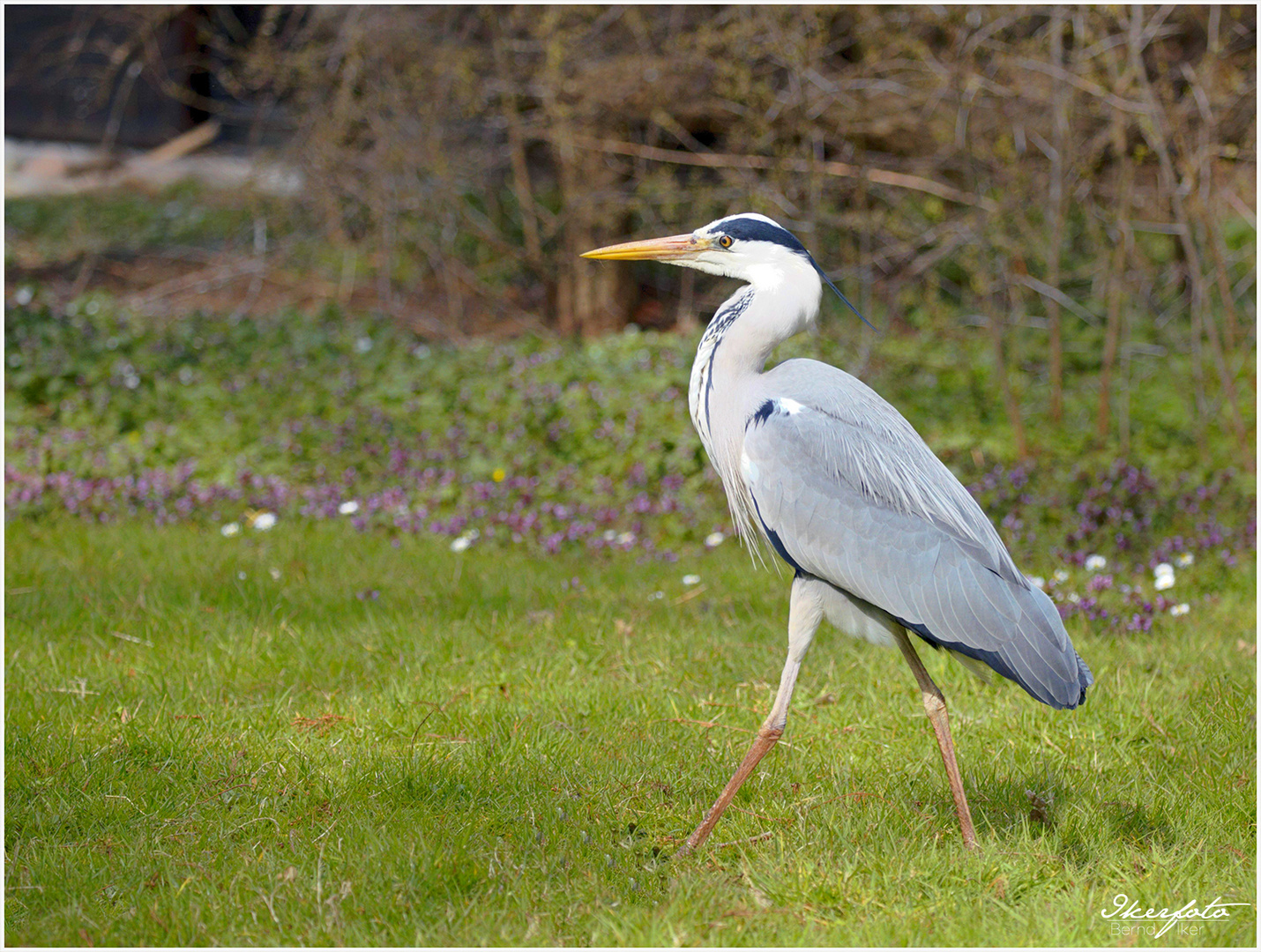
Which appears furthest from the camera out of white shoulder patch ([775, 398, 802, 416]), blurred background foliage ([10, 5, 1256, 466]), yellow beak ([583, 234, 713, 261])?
blurred background foliage ([10, 5, 1256, 466])

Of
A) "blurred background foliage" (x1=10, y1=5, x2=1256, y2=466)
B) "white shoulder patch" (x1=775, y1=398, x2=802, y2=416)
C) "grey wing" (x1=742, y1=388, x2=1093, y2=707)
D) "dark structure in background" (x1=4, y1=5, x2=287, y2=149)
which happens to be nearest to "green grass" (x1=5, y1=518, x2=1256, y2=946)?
"grey wing" (x1=742, y1=388, x2=1093, y2=707)

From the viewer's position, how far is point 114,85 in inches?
528

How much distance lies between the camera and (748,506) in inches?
140

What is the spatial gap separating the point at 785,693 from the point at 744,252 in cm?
127

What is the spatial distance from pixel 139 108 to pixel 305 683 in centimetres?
1150

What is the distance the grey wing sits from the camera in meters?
3.30

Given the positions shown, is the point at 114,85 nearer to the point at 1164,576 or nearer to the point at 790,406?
the point at 1164,576

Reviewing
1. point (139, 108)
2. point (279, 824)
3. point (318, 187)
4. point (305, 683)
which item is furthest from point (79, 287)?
point (279, 824)

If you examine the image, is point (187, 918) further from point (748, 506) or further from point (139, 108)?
point (139, 108)

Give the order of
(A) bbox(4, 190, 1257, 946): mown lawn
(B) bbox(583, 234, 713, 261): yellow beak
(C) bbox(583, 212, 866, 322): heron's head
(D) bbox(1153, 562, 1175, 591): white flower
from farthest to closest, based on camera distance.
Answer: (D) bbox(1153, 562, 1175, 591): white flower → (B) bbox(583, 234, 713, 261): yellow beak → (C) bbox(583, 212, 866, 322): heron's head → (A) bbox(4, 190, 1257, 946): mown lawn

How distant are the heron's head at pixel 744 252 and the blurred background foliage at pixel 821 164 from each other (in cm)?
357

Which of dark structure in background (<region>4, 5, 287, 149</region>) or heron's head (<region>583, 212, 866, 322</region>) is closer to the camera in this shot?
heron's head (<region>583, 212, 866, 322</region>)
